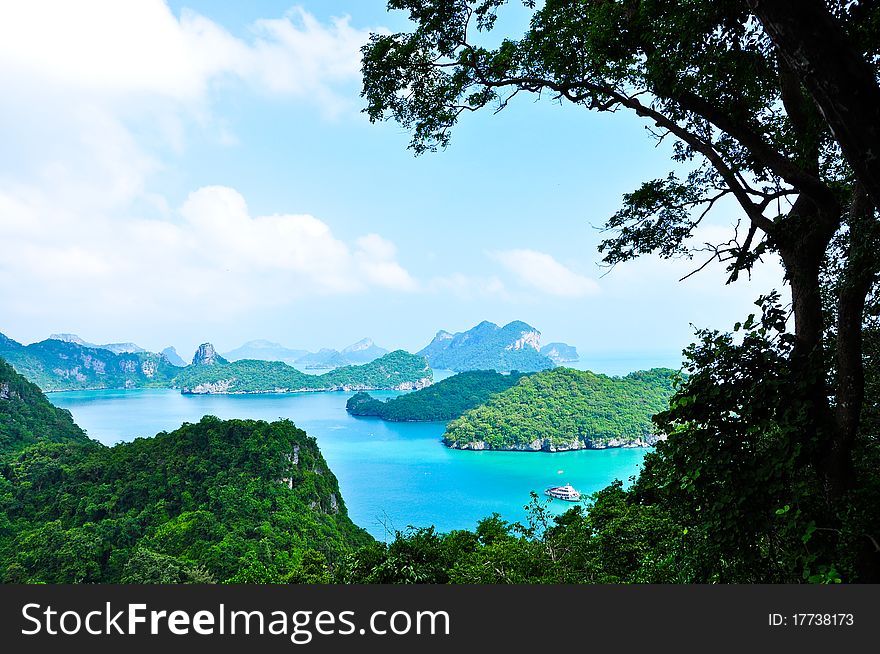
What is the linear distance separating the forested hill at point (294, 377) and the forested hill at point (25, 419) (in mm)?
45595

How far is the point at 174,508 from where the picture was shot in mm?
19078

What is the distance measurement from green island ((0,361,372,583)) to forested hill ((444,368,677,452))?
68.5 feet

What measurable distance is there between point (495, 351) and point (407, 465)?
7828cm

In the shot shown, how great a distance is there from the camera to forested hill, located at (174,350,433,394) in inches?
3051

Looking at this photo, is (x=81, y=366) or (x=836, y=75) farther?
(x=81, y=366)

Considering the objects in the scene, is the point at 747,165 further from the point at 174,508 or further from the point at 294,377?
the point at 294,377

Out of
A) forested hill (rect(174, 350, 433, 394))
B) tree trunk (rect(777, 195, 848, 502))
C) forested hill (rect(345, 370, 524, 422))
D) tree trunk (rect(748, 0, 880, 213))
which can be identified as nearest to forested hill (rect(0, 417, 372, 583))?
tree trunk (rect(777, 195, 848, 502))

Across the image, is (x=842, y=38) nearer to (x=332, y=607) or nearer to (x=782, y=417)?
(x=782, y=417)

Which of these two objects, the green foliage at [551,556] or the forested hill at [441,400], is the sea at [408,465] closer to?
the forested hill at [441,400]

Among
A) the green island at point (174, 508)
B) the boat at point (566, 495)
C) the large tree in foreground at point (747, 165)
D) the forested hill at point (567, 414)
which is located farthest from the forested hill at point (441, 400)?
the large tree in foreground at point (747, 165)

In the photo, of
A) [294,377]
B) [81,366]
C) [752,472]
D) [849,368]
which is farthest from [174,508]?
[81,366]

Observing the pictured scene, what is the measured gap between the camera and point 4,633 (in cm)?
218

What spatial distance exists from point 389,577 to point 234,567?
10.2 metres

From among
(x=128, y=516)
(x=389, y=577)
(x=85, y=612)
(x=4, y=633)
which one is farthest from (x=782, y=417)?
(x=128, y=516)
